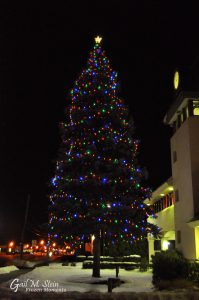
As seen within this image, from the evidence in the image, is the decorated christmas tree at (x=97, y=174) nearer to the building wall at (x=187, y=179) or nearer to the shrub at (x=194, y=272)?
the building wall at (x=187, y=179)

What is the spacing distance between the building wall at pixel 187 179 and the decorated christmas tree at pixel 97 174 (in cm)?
290

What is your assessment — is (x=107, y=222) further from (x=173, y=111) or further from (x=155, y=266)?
(x=173, y=111)

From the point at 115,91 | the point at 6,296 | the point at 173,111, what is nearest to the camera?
the point at 6,296

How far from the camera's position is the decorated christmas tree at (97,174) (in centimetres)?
2219

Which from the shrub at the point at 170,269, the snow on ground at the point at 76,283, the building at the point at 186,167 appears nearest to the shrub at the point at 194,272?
the shrub at the point at 170,269

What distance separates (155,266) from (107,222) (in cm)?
488

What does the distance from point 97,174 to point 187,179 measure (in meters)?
5.99

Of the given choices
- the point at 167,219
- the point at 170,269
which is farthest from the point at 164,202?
the point at 170,269

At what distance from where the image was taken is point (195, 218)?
75.2 ft

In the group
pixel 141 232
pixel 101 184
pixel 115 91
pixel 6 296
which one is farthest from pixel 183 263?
pixel 115 91

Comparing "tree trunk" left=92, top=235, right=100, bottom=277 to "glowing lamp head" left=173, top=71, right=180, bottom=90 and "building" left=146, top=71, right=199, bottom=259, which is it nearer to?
"building" left=146, top=71, right=199, bottom=259

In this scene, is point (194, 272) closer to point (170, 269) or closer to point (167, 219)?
point (170, 269)

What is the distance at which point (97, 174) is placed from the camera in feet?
75.3

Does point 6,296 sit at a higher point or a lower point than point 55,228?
lower
